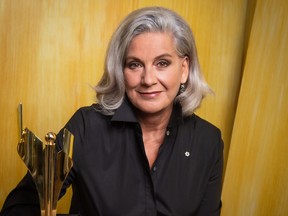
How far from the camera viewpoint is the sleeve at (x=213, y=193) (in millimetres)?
1209

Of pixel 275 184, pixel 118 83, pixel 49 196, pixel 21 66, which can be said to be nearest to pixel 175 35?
pixel 118 83

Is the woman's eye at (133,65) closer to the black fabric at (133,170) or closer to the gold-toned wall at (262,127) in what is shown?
the black fabric at (133,170)

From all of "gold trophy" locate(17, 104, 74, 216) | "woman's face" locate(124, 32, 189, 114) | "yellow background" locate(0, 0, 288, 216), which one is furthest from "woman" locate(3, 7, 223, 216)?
"yellow background" locate(0, 0, 288, 216)

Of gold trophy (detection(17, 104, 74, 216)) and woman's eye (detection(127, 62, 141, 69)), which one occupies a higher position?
woman's eye (detection(127, 62, 141, 69))

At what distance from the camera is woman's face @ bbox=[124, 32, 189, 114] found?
1.07 metres

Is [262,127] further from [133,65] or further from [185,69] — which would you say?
[133,65]

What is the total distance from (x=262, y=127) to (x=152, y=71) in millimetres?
713

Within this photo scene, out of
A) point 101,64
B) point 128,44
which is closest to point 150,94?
point 128,44

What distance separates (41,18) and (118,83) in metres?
0.57

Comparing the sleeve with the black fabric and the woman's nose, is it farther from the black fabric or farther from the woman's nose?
the woman's nose

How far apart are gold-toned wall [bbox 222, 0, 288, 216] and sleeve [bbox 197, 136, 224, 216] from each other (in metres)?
0.38

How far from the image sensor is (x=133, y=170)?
43.8 inches

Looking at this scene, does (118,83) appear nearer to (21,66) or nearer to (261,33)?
(21,66)

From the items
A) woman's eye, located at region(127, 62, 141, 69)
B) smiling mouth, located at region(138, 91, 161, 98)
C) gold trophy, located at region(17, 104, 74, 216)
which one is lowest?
gold trophy, located at region(17, 104, 74, 216)
